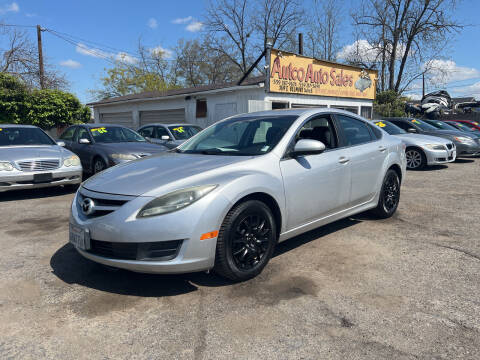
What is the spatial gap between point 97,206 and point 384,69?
33.4 m

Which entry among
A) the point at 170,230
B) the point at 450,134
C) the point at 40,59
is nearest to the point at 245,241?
the point at 170,230

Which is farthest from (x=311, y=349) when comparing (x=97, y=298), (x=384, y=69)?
(x=384, y=69)

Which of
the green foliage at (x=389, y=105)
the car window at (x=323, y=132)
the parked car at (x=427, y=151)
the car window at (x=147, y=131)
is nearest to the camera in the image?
the car window at (x=323, y=132)

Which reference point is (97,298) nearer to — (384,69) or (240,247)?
(240,247)

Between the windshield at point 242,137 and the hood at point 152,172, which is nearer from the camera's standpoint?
the hood at point 152,172

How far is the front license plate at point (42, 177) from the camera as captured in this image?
6.65m

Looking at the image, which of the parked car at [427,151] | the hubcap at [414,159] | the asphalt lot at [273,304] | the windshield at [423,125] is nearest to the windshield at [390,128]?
the parked car at [427,151]

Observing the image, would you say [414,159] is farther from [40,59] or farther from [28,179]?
[40,59]

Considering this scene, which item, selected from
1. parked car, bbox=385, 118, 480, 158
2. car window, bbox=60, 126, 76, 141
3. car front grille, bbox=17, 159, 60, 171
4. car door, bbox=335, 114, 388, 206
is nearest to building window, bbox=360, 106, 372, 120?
parked car, bbox=385, 118, 480, 158

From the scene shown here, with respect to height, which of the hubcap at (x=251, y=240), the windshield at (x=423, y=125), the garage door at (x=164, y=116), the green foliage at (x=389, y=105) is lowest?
the hubcap at (x=251, y=240)

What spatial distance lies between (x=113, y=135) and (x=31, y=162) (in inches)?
103

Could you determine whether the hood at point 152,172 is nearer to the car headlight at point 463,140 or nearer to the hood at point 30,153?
the hood at point 30,153

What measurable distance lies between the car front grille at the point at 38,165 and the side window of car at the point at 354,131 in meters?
5.26

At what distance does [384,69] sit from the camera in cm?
3206
